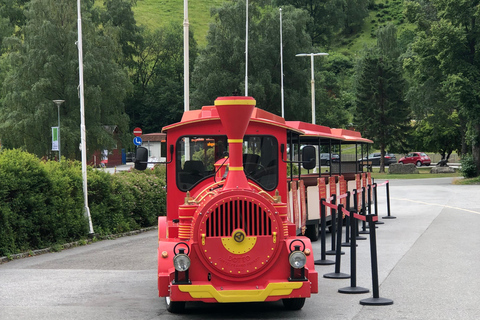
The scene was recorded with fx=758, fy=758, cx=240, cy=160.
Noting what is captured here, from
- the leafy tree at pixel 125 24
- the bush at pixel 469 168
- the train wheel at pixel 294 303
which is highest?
the leafy tree at pixel 125 24

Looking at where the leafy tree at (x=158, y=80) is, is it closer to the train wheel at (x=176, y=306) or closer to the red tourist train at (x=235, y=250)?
the train wheel at (x=176, y=306)

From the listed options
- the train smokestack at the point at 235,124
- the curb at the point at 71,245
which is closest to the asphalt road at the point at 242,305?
the curb at the point at 71,245

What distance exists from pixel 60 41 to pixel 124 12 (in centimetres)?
3067

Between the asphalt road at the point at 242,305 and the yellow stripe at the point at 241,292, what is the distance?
53 centimetres

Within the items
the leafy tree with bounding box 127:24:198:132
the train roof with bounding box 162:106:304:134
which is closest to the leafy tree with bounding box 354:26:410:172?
the leafy tree with bounding box 127:24:198:132

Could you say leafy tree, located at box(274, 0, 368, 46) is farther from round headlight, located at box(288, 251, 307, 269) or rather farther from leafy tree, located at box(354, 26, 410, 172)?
round headlight, located at box(288, 251, 307, 269)

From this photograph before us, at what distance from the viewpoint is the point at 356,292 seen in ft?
31.5

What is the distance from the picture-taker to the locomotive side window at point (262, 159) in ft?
33.2

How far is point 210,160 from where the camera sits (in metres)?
9.99

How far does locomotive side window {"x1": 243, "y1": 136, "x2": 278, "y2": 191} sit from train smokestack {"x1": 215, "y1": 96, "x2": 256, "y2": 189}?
1.92m

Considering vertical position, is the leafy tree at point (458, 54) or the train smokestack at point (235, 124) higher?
the leafy tree at point (458, 54)

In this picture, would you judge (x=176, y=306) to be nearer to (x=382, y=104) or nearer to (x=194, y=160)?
(x=194, y=160)

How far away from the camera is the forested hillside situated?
46812 millimetres

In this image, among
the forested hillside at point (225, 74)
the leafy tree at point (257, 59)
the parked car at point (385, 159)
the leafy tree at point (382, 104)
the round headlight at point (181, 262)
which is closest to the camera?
the round headlight at point (181, 262)
